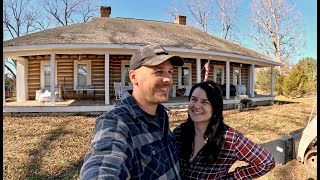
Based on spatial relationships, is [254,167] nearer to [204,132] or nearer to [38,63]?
[204,132]

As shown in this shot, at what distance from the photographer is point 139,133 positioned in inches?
51.4

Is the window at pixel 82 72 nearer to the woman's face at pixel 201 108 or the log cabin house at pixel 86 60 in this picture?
the log cabin house at pixel 86 60

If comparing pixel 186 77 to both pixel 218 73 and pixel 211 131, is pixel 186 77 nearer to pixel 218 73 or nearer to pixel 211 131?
pixel 218 73

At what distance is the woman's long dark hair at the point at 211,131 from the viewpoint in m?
1.91

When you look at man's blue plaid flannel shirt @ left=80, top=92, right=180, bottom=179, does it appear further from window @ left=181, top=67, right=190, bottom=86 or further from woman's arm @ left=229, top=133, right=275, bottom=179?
window @ left=181, top=67, right=190, bottom=86

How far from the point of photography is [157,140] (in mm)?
1396

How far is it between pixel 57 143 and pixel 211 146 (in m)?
5.21

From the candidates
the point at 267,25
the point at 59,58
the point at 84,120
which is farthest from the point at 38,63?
the point at 267,25

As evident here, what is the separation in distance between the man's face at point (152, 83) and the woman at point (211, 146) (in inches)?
25.4

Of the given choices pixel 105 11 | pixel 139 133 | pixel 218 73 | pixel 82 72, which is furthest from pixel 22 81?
pixel 139 133

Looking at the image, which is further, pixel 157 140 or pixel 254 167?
pixel 254 167

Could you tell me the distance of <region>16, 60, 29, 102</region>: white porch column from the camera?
45.3ft

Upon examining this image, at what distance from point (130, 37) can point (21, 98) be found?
6.98 meters

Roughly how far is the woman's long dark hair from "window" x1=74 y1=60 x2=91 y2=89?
12366mm
